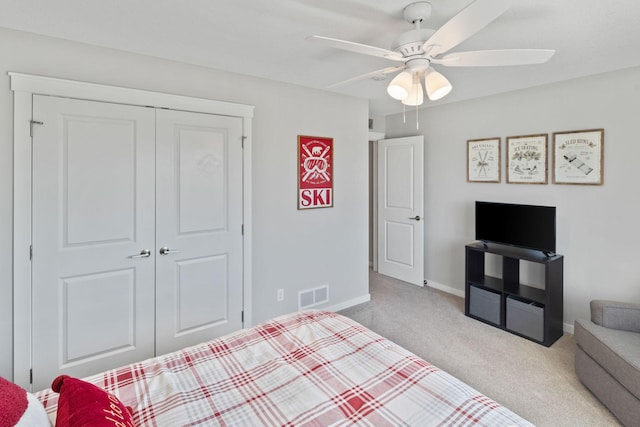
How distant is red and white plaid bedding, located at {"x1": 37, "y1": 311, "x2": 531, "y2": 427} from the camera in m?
1.17

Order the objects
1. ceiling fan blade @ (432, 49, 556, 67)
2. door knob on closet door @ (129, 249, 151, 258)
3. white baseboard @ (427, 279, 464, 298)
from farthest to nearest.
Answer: white baseboard @ (427, 279, 464, 298) < door knob on closet door @ (129, 249, 151, 258) < ceiling fan blade @ (432, 49, 556, 67)

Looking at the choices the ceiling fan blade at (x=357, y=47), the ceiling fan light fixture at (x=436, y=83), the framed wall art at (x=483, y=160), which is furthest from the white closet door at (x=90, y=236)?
the framed wall art at (x=483, y=160)

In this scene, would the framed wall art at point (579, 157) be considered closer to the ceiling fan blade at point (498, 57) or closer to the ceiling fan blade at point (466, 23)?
the ceiling fan blade at point (498, 57)

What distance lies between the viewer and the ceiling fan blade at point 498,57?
1585 mm

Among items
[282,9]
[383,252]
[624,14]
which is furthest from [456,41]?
[383,252]

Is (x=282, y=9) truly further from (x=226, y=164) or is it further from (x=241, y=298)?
(x=241, y=298)

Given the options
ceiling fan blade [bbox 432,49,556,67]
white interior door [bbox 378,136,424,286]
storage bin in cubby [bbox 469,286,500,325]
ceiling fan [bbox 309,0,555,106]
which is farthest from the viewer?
white interior door [bbox 378,136,424,286]

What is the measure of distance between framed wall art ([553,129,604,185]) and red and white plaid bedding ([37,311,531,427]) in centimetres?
263

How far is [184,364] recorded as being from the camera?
151 cm

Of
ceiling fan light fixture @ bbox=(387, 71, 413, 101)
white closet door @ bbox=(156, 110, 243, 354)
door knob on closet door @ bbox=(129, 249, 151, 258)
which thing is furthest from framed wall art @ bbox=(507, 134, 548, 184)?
door knob on closet door @ bbox=(129, 249, 151, 258)

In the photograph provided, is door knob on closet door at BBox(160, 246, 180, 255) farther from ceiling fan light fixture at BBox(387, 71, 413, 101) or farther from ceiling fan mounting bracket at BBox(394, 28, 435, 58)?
ceiling fan mounting bracket at BBox(394, 28, 435, 58)

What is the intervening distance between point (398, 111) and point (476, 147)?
119cm

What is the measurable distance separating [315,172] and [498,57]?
1997mm

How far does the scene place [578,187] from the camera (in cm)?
309
